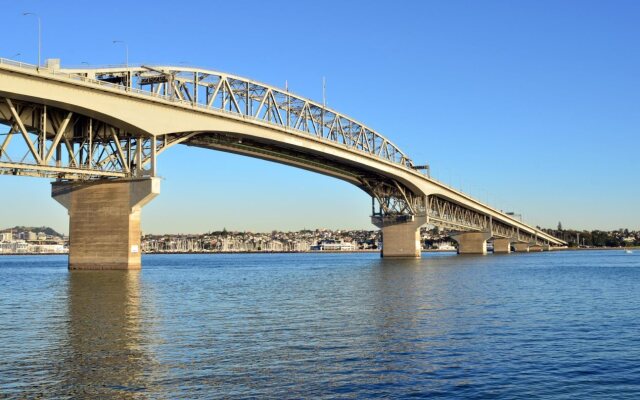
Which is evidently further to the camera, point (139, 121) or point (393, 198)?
point (393, 198)

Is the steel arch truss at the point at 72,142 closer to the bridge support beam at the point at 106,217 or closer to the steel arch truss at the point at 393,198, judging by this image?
the bridge support beam at the point at 106,217

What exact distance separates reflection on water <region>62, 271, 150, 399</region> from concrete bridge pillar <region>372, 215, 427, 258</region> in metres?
86.2

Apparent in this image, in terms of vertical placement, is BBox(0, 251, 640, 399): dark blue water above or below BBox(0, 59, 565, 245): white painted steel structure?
below

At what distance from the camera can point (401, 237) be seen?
412 feet

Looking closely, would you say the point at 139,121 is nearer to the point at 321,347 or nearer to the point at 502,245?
the point at 321,347

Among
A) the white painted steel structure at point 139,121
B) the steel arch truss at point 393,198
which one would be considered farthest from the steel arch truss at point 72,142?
the steel arch truss at point 393,198

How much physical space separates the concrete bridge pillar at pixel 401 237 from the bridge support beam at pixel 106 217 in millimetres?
67546

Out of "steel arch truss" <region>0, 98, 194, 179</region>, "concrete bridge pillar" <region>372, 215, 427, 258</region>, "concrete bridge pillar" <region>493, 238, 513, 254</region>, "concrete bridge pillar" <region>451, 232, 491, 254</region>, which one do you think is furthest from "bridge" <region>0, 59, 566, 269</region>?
"concrete bridge pillar" <region>493, 238, 513, 254</region>

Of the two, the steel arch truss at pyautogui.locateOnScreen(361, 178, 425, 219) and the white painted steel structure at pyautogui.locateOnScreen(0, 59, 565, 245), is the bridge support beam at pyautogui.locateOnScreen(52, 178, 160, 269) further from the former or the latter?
the steel arch truss at pyautogui.locateOnScreen(361, 178, 425, 219)

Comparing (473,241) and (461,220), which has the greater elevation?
(461,220)

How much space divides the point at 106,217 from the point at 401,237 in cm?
7187

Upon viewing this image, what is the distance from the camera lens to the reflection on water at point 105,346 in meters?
15.8

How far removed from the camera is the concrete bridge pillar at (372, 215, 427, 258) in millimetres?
123312

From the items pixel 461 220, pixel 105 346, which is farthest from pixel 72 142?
pixel 461 220
